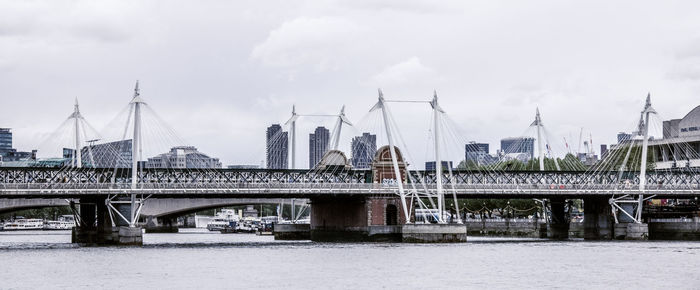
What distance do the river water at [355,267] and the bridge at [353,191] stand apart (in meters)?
7.90

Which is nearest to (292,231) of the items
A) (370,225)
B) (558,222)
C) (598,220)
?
(370,225)

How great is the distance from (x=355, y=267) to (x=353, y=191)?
158ft

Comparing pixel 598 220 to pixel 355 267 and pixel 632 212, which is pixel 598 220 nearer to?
pixel 632 212

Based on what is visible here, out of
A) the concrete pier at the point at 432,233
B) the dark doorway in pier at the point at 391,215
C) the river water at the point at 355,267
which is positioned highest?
the dark doorway in pier at the point at 391,215

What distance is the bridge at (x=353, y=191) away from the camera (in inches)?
5463

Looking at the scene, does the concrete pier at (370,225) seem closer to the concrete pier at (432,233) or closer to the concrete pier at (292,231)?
the concrete pier at (432,233)

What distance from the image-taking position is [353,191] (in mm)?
146625

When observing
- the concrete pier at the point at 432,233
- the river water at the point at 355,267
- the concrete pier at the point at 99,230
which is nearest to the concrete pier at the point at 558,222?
the concrete pier at the point at 432,233

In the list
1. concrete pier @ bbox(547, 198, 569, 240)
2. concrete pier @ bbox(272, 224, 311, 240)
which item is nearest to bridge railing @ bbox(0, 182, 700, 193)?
concrete pier @ bbox(547, 198, 569, 240)

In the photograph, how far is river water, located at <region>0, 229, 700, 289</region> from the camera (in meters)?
83.2

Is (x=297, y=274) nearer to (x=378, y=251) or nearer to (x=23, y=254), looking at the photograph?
(x=378, y=251)

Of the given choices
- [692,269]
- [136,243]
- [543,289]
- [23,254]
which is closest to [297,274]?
[543,289]

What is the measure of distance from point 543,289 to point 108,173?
3420 inches

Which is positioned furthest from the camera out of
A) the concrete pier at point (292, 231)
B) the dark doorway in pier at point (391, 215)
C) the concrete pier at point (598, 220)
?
the concrete pier at point (292, 231)
